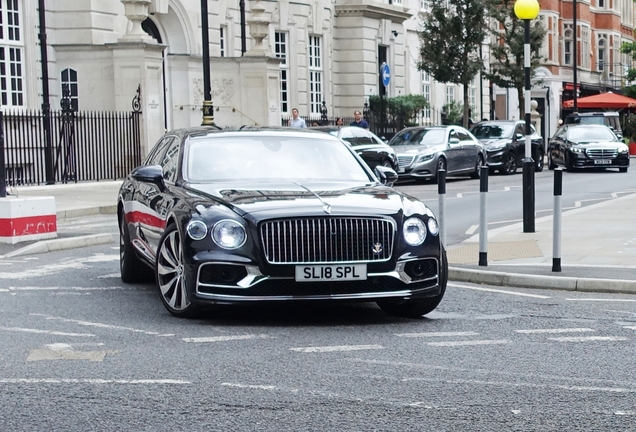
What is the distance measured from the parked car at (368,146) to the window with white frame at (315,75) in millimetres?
13038

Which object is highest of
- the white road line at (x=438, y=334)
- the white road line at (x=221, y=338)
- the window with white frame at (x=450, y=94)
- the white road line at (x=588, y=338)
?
the window with white frame at (x=450, y=94)

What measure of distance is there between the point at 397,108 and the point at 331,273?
35712 millimetres

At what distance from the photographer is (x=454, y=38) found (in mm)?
44094

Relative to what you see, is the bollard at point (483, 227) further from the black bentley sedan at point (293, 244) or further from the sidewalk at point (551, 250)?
the black bentley sedan at point (293, 244)

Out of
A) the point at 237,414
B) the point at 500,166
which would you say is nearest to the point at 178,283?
the point at 237,414

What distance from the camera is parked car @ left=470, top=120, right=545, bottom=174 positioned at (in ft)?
117

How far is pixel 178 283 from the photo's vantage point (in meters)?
9.09

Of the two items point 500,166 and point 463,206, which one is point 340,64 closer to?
point 500,166

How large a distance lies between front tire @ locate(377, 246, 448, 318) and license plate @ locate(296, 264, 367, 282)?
39cm

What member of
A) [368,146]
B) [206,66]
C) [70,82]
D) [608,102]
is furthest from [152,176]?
[608,102]

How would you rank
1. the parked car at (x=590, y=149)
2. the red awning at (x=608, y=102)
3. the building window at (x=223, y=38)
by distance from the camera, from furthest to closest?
the red awning at (x=608, y=102) < the building window at (x=223, y=38) < the parked car at (x=590, y=149)

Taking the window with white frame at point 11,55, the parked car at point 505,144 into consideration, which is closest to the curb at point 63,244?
the window with white frame at point 11,55

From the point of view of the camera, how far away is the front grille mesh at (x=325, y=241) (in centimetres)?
862

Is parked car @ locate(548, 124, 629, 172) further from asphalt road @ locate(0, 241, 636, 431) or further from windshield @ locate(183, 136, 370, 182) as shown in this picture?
windshield @ locate(183, 136, 370, 182)
